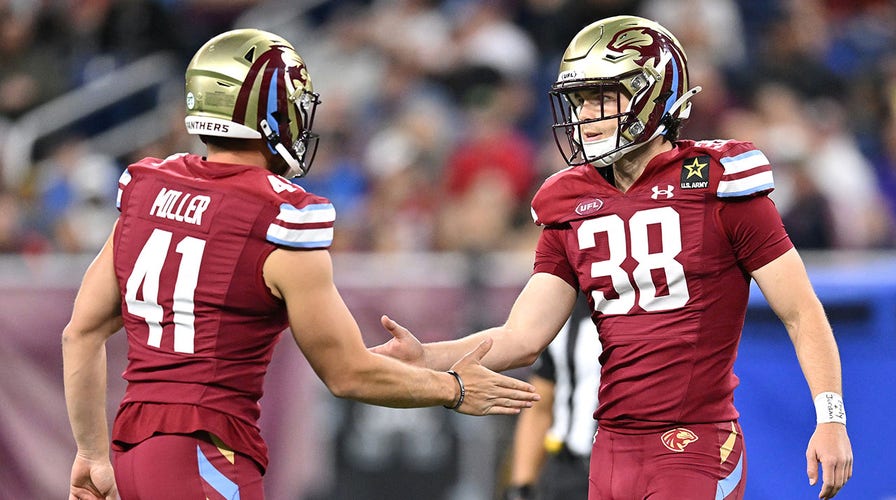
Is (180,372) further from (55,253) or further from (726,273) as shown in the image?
(55,253)

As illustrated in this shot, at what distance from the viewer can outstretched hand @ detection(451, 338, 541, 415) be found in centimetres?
409

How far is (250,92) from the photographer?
3.90 m

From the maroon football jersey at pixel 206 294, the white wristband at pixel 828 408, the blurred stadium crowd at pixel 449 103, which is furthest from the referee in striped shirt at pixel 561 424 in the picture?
the blurred stadium crowd at pixel 449 103

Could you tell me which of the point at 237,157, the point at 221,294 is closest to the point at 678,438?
the point at 221,294

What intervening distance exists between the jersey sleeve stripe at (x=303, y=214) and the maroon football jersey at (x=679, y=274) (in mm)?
896

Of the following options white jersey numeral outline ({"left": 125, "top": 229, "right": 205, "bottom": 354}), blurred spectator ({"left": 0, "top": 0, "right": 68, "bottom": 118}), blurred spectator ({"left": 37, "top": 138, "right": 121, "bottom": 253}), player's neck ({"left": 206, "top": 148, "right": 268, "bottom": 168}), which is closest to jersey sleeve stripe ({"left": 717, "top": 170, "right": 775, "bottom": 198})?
player's neck ({"left": 206, "top": 148, "right": 268, "bottom": 168})

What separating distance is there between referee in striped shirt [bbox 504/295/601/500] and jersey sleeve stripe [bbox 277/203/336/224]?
1926 millimetres

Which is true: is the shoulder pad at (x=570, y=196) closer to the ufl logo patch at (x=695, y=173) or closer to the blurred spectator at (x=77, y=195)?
the ufl logo patch at (x=695, y=173)

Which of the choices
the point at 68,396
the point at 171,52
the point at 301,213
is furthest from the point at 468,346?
the point at 171,52

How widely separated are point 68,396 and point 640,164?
188cm

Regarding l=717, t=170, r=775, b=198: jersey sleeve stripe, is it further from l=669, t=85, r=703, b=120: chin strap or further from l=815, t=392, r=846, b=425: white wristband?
l=815, t=392, r=846, b=425: white wristband

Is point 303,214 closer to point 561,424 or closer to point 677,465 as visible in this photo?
point 677,465

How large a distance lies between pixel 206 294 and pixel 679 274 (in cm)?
139

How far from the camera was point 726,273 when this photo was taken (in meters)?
4.08
